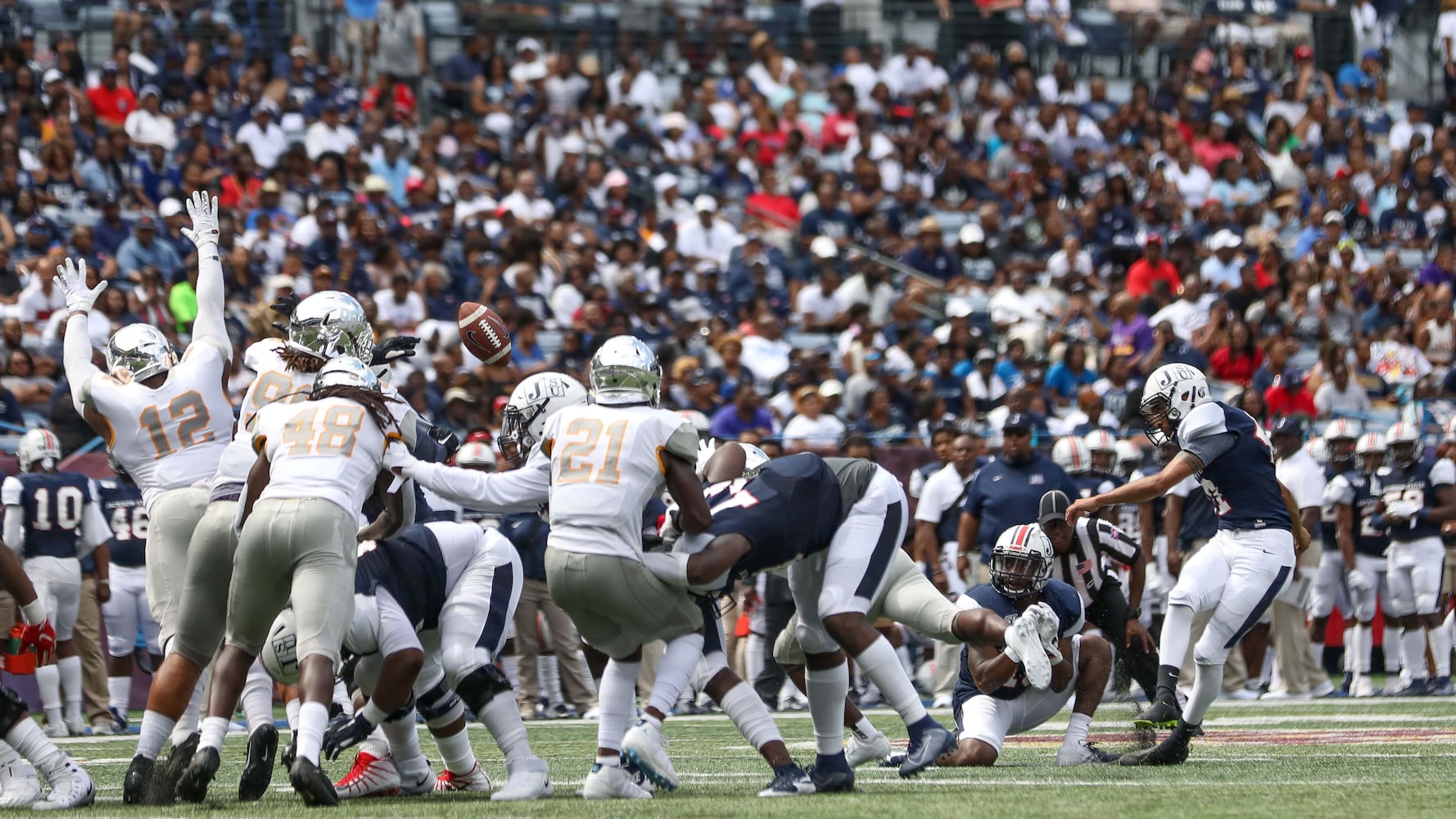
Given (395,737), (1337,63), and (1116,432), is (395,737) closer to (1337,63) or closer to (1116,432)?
(1116,432)

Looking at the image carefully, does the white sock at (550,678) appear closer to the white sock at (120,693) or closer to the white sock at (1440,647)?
the white sock at (120,693)

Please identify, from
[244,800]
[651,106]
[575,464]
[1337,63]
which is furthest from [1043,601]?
[1337,63]

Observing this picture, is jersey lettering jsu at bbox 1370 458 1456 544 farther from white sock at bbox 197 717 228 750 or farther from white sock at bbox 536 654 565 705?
white sock at bbox 197 717 228 750

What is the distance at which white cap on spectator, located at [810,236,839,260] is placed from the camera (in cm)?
1712

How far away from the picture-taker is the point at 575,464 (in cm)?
662

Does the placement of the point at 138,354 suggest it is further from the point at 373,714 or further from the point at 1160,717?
the point at 1160,717

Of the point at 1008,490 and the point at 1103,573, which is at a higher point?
the point at 1103,573

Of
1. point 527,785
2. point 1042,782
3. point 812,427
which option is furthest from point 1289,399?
point 527,785

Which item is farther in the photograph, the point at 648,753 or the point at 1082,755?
the point at 1082,755

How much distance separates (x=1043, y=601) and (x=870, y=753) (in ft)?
3.62

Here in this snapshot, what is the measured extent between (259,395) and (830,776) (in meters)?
2.79

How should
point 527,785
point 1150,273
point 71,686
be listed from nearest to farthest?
1. point 527,785
2. point 71,686
3. point 1150,273

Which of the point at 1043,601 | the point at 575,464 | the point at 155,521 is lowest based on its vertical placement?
the point at 1043,601

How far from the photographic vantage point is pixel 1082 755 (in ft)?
25.8
